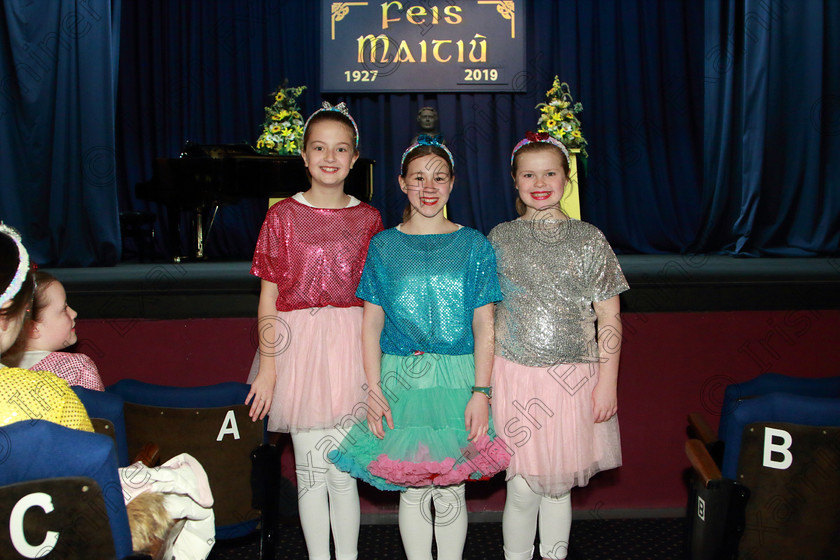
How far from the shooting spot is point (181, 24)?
666cm

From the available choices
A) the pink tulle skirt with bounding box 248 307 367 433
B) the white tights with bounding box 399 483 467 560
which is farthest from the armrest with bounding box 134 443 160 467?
the white tights with bounding box 399 483 467 560

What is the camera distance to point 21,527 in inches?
43.3

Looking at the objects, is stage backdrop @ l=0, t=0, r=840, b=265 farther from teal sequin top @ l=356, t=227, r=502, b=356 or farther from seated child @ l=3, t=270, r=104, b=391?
seated child @ l=3, t=270, r=104, b=391

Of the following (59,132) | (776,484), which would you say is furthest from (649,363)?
(59,132)

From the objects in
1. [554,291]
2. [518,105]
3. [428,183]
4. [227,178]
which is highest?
[518,105]

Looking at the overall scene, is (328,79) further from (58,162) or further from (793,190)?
(793,190)

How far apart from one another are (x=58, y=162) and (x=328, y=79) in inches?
100

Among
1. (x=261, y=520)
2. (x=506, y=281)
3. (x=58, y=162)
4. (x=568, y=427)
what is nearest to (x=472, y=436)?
(x=568, y=427)

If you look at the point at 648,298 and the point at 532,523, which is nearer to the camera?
the point at 532,523

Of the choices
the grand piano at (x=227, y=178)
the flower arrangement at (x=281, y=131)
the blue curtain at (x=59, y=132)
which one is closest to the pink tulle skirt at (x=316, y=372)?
the grand piano at (x=227, y=178)

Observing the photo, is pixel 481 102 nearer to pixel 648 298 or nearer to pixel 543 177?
pixel 648 298

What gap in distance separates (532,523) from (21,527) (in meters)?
1.34

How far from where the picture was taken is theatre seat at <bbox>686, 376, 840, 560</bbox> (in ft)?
4.76

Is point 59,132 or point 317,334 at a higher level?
point 59,132
